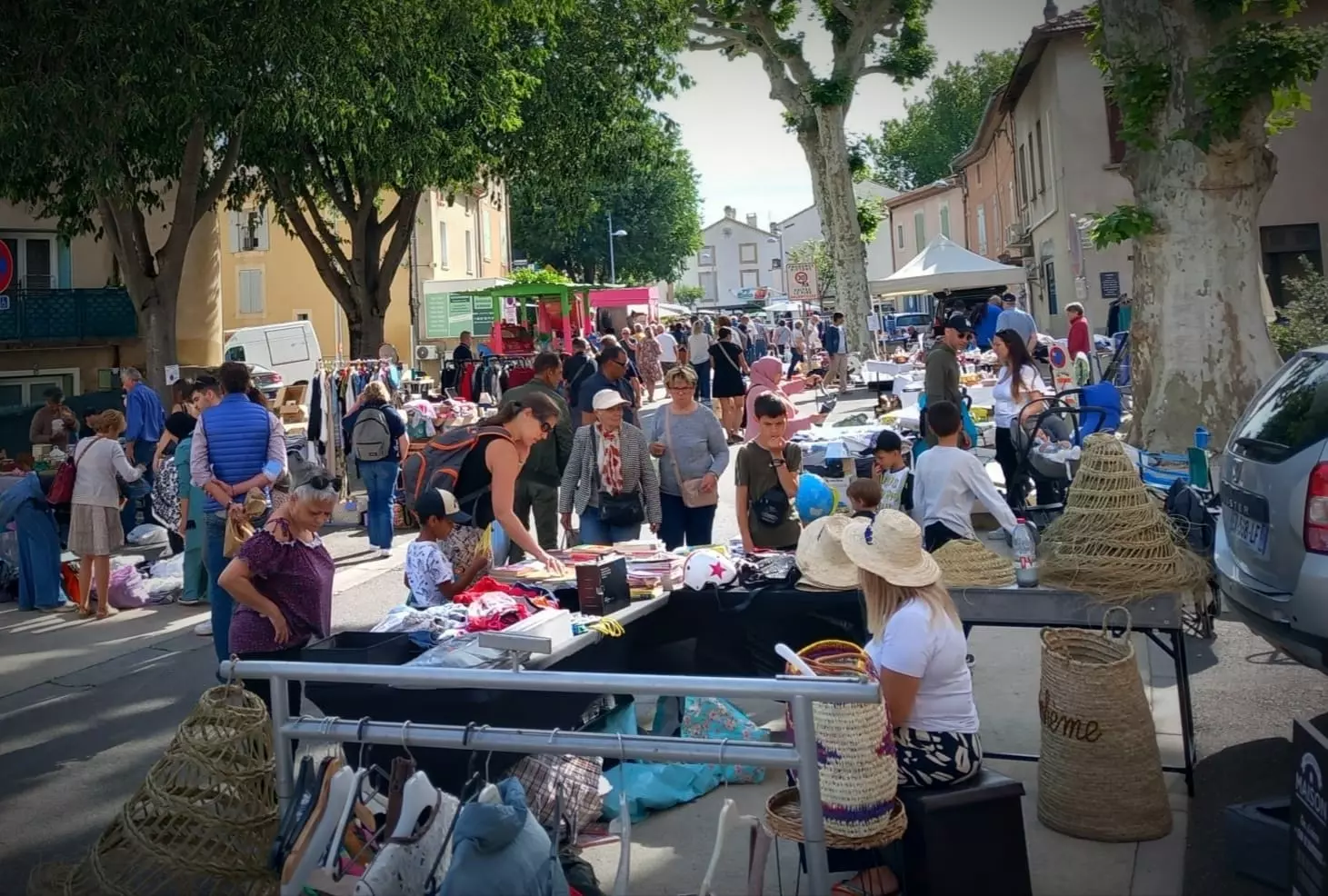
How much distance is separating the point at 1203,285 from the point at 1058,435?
9.63 feet

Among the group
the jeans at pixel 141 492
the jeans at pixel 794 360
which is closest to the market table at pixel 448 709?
the jeans at pixel 141 492

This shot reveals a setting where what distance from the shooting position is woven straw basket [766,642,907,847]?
13.0 ft

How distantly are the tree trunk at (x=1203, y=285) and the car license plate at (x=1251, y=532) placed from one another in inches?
250

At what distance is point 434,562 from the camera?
6.61 m

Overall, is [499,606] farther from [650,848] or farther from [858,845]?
[858,845]

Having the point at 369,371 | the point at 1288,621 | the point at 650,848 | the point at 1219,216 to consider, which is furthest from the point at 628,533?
the point at 369,371

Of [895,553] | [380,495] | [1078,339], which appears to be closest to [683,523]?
[895,553]

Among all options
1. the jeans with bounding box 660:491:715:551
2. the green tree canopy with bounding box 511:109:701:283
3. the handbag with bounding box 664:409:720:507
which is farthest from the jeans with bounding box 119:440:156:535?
the green tree canopy with bounding box 511:109:701:283

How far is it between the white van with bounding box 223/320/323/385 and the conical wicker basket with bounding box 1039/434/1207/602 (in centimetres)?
2734

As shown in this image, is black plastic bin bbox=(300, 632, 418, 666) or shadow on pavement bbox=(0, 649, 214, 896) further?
shadow on pavement bbox=(0, 649, 214, 896)

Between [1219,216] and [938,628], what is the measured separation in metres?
9.00

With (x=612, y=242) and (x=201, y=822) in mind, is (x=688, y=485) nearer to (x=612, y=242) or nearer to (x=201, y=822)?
(x=201, y=822)

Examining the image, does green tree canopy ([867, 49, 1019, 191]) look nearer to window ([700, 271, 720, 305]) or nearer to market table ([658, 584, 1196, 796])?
window ([700, 271, 720, 305])

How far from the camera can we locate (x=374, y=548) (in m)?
13.2
